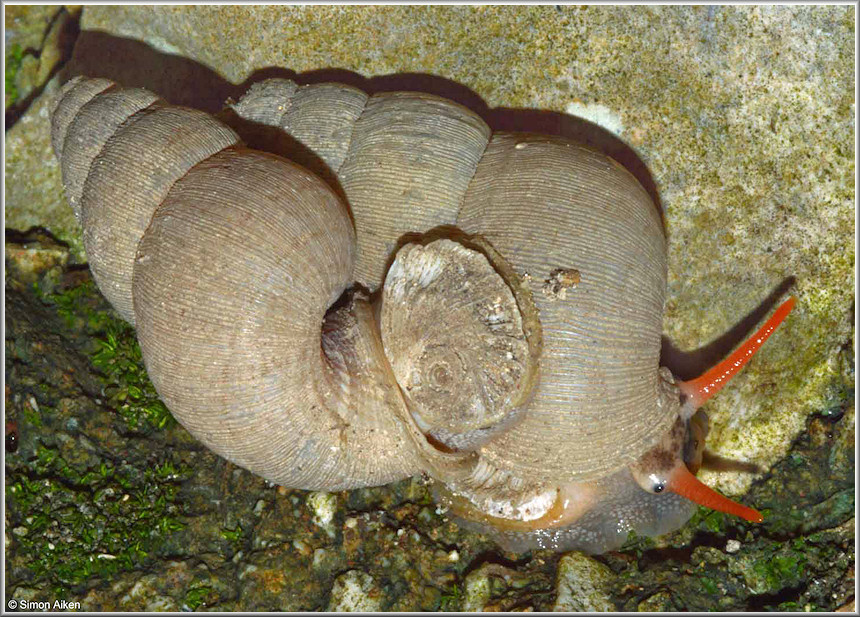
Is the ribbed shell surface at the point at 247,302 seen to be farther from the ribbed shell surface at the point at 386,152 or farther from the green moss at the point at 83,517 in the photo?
the green moss at the point at 83,517

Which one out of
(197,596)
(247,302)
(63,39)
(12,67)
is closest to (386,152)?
(247,302)

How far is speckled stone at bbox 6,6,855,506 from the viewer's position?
4.02m

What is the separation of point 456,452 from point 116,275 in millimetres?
1866

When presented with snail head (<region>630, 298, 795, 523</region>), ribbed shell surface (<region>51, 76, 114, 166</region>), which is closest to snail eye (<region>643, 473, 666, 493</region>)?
snail head (<region>630, 298, 795, 523</region>)

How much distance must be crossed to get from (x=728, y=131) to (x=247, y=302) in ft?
9.40

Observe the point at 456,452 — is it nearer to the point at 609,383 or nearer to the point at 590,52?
the point at 609,383

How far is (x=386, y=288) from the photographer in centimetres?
340

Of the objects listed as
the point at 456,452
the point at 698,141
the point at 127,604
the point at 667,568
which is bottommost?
the point at 127,604

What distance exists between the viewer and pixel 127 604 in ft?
11.9

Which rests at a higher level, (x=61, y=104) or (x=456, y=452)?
(x=61, y=104)

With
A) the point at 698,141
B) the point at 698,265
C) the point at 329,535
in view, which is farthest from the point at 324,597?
the point at 698,141

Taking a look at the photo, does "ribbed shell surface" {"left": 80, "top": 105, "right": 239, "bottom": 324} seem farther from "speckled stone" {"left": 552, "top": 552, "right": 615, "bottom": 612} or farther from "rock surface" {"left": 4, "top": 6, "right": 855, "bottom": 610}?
"speckled stone" {"left": 552, "top": 552, "right": 615, "bottom": 612}

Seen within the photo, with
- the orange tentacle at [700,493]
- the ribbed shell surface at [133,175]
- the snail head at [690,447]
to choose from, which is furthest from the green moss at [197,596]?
the orange tentacle at [700,493]

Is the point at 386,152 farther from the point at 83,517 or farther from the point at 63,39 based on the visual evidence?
the point at 63,39
